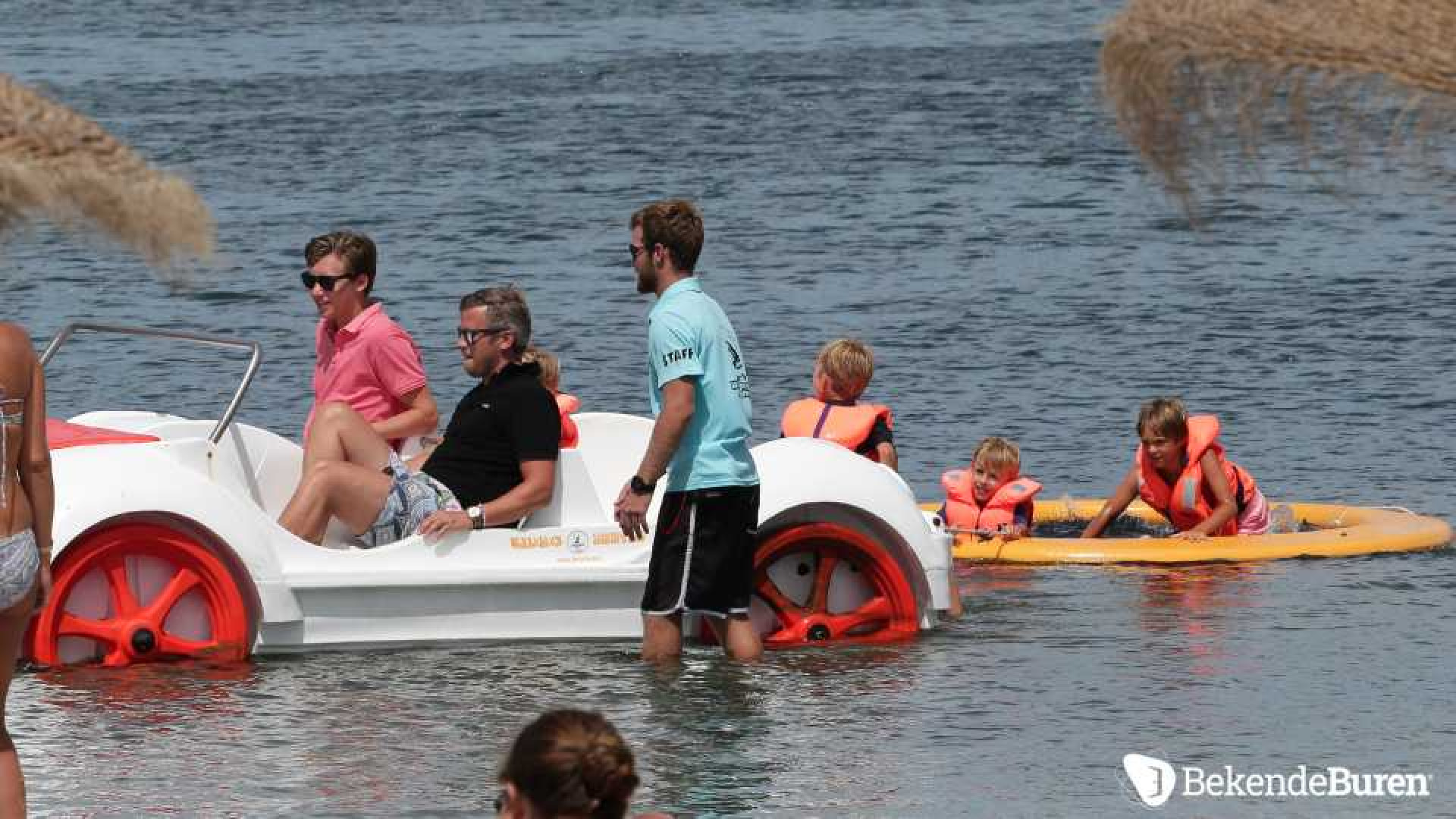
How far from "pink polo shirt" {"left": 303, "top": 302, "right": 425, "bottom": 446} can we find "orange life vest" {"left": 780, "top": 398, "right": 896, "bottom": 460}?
1680mm

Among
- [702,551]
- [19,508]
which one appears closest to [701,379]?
[702,551]

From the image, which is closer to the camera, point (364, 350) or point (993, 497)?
point (364, 350)

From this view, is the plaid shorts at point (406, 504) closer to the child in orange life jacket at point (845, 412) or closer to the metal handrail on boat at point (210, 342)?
the metal handrail on boat at point (210, 342)

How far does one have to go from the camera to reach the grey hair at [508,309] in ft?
31.5

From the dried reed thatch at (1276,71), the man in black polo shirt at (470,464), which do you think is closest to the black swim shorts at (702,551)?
the man in black polo shirt at (470,464)

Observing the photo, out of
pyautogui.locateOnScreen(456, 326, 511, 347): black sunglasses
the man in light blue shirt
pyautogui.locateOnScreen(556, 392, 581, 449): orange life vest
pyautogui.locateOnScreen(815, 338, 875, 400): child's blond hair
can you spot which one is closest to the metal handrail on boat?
pyautogui.locateOnScreen(456, 326, 511, 347): black sunglasses

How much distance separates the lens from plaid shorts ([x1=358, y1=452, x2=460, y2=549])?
31.3 ft

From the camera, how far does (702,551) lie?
9000 mm

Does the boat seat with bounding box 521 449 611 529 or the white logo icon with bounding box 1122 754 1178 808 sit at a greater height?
the boat seat with bounding box 521 449 611 529

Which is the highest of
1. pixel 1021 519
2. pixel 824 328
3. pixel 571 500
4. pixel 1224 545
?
pixel 824 328

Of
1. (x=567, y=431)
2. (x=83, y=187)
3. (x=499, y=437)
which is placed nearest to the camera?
(x=83, y=187)

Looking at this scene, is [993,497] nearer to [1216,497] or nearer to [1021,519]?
[1021,519]

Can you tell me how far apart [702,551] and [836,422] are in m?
2.13

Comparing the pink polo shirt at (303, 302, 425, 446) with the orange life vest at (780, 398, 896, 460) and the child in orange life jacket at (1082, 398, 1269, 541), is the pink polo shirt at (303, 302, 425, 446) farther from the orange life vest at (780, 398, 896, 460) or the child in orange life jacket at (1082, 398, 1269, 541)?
the child in orange life jacket at (1082, 398, 1269, 541)
